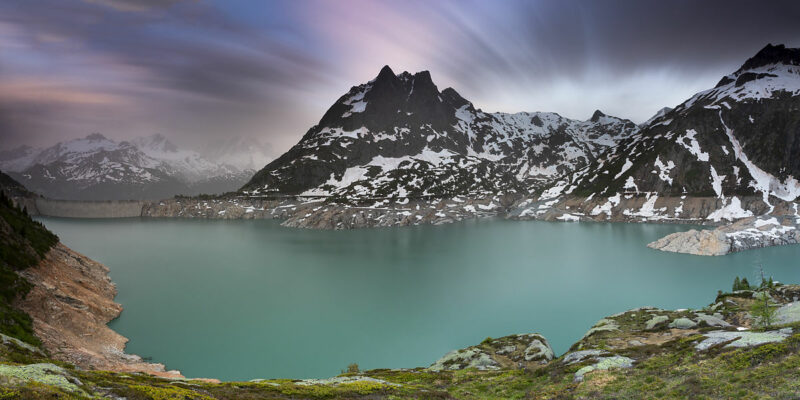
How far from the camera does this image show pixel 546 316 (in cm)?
4662

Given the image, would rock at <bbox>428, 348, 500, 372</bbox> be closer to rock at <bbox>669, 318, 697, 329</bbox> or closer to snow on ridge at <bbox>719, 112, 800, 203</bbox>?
rock at <bbox>669, 318, 697, 329</bbox>

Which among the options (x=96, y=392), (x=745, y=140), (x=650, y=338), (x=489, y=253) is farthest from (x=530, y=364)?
(x=745, y=140)

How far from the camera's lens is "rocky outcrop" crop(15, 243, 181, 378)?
2812cm

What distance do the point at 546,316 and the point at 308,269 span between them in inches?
1889

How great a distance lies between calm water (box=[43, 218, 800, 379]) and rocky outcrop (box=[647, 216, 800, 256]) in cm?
332

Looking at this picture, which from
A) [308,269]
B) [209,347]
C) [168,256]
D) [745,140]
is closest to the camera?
[209,347]

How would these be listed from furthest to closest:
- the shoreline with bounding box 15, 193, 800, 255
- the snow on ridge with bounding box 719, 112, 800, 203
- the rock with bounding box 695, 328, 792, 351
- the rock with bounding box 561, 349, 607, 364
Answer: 1. the snow on ridge with bounding box 719, 112, 800, 203
2. the shoreline with bounding box 15, 193, 800, 255
3. the rock with bounding box 561, 349, 607, 364
4. the rock with bounding box 695, 328, 792, 351

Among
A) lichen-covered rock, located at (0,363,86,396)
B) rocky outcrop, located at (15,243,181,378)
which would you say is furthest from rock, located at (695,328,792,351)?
rocky outcrop, located at (15,243,181,378)

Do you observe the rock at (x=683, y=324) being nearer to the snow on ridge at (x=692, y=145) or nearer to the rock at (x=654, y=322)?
the rock at (x=654, y=322)

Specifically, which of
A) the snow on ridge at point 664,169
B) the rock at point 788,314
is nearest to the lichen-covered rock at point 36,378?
the rock at point 788,314

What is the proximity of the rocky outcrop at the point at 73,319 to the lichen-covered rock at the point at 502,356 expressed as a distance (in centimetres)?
2264

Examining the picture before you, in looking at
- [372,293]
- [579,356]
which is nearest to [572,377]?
[579,356]

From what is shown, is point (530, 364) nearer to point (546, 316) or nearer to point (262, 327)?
point (546, 316)

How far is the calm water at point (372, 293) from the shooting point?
3712 cm
